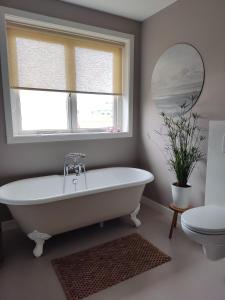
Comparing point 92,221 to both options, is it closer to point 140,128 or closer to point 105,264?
point 105,264

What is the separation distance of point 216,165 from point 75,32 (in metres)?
2.22

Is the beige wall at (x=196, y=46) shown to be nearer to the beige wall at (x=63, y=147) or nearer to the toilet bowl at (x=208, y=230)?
the beige wall at (x=63, y=147)

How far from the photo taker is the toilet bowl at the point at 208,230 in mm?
1516

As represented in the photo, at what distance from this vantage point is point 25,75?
2.44 meters

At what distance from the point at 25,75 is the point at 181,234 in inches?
98.4

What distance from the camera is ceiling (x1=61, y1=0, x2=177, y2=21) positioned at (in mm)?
2432

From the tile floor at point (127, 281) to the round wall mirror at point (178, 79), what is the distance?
58.2 inches

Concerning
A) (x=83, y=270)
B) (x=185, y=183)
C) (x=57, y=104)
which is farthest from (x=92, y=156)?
(x=83, y=270)

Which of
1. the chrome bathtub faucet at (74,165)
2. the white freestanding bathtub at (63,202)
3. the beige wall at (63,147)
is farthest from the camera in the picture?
the chrome bathtub faucet at (74,165)

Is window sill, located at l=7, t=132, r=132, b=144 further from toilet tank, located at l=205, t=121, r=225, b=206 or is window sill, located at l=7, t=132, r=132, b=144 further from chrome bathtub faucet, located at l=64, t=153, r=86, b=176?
toilet tank, located at l=205, t=121, r=225, b=206

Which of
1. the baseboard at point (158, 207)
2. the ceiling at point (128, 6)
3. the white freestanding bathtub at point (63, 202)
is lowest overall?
the baseboard at point (158, 207)

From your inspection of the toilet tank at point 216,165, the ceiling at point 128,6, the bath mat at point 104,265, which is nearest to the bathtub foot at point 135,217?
the bath mat at point 104,265

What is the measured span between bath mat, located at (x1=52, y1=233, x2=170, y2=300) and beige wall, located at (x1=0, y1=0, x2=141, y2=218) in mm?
1073

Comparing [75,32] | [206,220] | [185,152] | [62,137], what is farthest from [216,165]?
[75,32]
